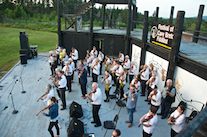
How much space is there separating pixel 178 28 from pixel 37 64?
490 inches

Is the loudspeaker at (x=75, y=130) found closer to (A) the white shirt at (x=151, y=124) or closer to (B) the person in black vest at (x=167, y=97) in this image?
(A) the white shirt at (x=151, y=124)

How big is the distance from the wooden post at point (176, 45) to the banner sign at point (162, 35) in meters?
0.35

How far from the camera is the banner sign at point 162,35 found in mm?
7570

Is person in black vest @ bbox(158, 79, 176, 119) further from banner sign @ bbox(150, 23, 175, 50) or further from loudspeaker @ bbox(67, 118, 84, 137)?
loudspeaker @ bbox(67, 118, 84, 137)

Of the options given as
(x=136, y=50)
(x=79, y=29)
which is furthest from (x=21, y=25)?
(x=136, y=50)

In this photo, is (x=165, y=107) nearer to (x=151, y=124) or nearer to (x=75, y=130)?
(x=151, y=124)

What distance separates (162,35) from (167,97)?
11.1 feet

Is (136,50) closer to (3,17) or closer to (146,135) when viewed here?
(146,135)

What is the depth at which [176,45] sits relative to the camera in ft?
23.3

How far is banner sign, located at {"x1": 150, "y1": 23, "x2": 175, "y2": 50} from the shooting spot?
757 centimetres

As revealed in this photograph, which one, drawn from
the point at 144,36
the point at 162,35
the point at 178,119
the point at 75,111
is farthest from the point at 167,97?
the point at 144,36

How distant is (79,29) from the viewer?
16609mm

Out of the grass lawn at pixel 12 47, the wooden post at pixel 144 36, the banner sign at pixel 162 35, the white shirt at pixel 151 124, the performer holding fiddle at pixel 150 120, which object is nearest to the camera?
the performer holding fiddle at pixel 150 120

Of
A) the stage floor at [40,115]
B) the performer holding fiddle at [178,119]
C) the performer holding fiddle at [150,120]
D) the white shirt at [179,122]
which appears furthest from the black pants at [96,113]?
the white shirt at [179,122]
